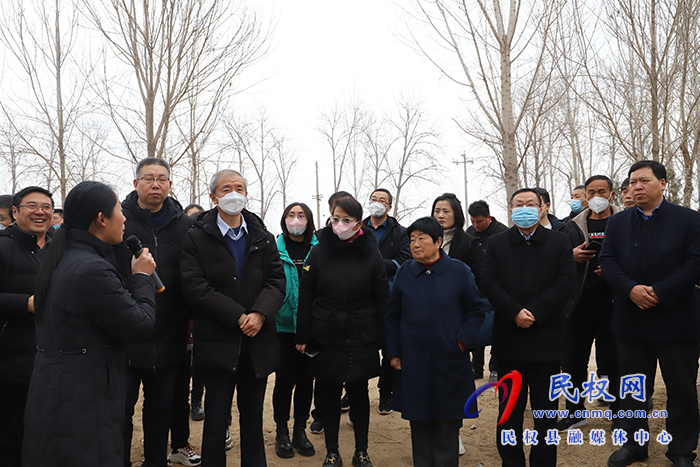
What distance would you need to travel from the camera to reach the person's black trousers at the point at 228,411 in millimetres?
3334

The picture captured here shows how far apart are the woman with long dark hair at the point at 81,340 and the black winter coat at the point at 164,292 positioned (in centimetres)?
87

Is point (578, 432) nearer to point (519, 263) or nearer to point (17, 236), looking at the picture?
point (519, 263)

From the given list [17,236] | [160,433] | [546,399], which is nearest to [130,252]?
[17,236]

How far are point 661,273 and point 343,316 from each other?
98.9 inches

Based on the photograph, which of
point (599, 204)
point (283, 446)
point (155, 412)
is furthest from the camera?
point (599, 204)

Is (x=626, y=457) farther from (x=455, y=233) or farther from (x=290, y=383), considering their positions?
(x=290, y=383)

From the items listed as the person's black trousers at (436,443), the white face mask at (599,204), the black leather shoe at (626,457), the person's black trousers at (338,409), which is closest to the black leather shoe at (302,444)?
the person's black trousers at (338,409)

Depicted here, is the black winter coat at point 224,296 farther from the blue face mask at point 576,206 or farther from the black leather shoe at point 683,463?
the blue face mask at point 576,206

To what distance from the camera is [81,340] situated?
2.43m

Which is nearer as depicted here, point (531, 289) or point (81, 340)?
point (81, 340)

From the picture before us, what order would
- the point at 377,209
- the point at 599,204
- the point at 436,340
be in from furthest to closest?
1. the point at 377,209
2. the point at 599,204
3. the point at 436,340

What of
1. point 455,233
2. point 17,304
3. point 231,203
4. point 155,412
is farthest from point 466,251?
point 17,304

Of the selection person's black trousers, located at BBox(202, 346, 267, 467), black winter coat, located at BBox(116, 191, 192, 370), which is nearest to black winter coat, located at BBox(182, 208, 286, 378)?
person's black trousers, located at BBox(202, 346, 267, 467)

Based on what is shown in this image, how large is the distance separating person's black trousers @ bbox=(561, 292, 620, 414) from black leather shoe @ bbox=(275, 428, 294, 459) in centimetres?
278
